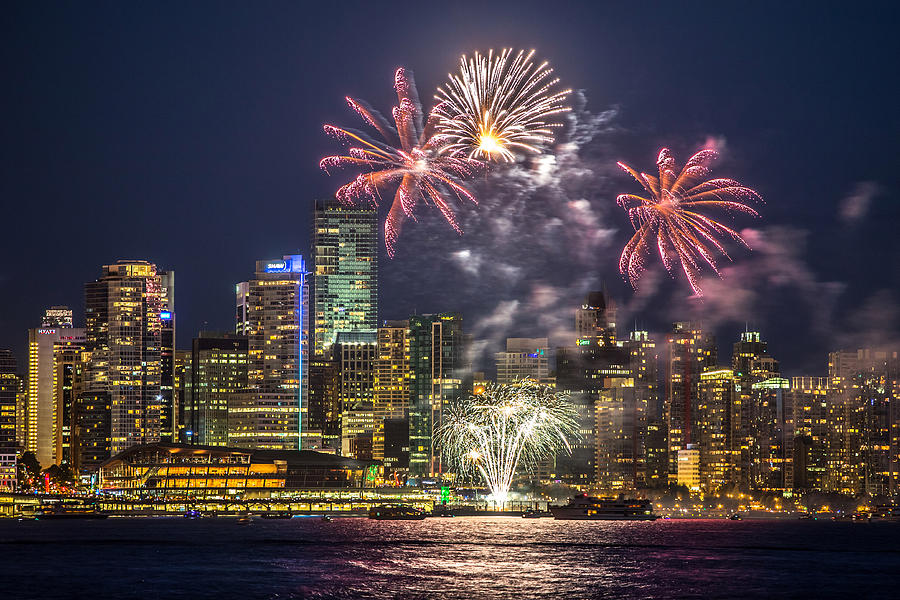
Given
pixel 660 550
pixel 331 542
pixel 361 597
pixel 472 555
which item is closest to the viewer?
pixel 361 597

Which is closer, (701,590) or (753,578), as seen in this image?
(701,590)

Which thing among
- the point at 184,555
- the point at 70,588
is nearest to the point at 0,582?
the point at 70,588

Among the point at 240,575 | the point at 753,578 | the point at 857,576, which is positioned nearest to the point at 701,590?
the point at 753,578

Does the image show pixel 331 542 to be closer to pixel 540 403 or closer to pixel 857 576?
pixel 540 403

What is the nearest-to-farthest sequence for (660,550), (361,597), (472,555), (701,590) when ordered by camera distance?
(361,597)
(701,590)
(472,555)
(660,550)

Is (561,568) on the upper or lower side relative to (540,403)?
lower

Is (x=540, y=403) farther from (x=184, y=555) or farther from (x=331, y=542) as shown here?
(x=184, y=555)
